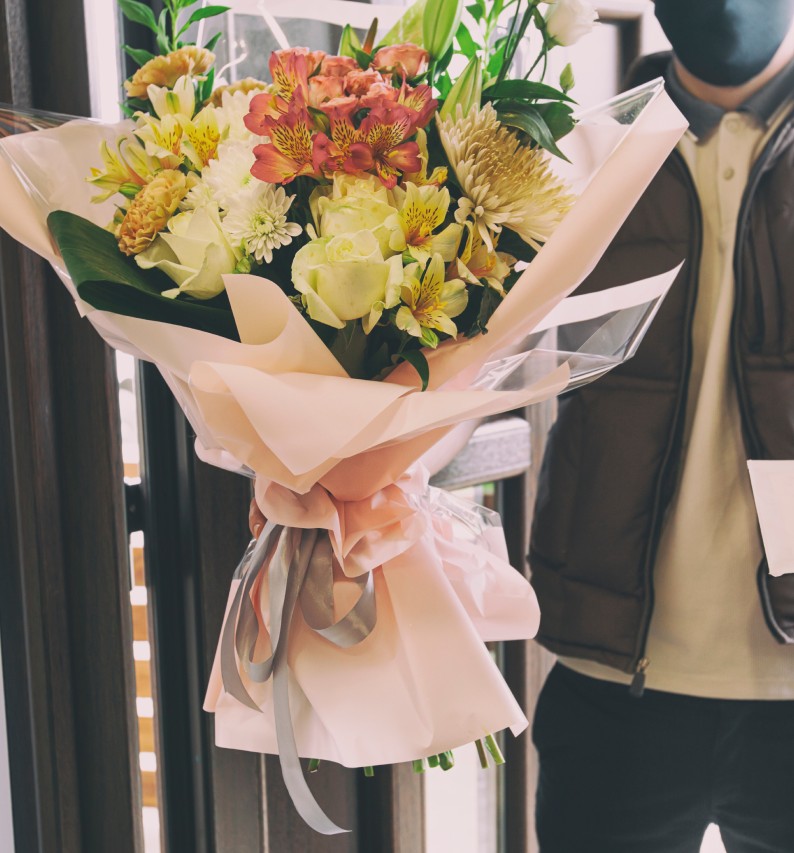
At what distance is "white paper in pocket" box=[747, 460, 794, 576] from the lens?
3.33 feet

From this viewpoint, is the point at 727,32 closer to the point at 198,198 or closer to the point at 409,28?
the point at 409,28

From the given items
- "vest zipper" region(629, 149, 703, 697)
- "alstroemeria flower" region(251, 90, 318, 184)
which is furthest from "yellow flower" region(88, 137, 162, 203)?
"vest zipper" region(629, 149, 703, 697)

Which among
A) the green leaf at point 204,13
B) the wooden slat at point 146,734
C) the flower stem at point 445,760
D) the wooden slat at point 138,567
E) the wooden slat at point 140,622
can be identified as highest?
the green leaf at point 204,13

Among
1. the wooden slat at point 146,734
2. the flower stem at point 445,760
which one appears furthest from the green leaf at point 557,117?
the wooden slat at point 146,734

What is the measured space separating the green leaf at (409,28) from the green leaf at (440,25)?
3cm

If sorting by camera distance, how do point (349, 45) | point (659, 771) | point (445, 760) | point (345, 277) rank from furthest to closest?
1. point (659, 771)
2. point (445, 760)
3. point (349, 45)
4. point (345, 277)

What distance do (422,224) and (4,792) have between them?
820mm

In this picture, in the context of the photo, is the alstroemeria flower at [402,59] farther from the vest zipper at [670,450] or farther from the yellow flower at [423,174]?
the vest zipper at [670,450]

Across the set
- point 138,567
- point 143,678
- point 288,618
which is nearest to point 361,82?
point 288,618

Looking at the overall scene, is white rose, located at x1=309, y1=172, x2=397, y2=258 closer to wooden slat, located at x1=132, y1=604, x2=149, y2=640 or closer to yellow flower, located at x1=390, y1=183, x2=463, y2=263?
yellow flower, located at x1=390, y1=183, x2=463, y2=263

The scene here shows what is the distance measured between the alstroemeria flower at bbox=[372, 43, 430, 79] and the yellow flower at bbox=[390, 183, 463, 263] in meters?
0.11

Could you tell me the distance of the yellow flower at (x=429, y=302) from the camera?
67cm

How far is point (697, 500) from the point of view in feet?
3.65

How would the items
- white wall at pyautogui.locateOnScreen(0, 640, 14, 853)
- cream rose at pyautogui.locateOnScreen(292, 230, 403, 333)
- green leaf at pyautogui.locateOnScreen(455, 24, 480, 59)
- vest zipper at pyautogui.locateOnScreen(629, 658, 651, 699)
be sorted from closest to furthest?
1. cream rose at pyautogui.locateOnScreen(292, 230, 403, 333)
2. green leaf at pyautogui.locateOnScreen(455, 24, 480, 59)
3. white wall at pyautogui.locateOnScreen(0, 640, 14, 853)
4. vest zipper at pyautogui.locateOnScreen(629, 658, 651, 699)
